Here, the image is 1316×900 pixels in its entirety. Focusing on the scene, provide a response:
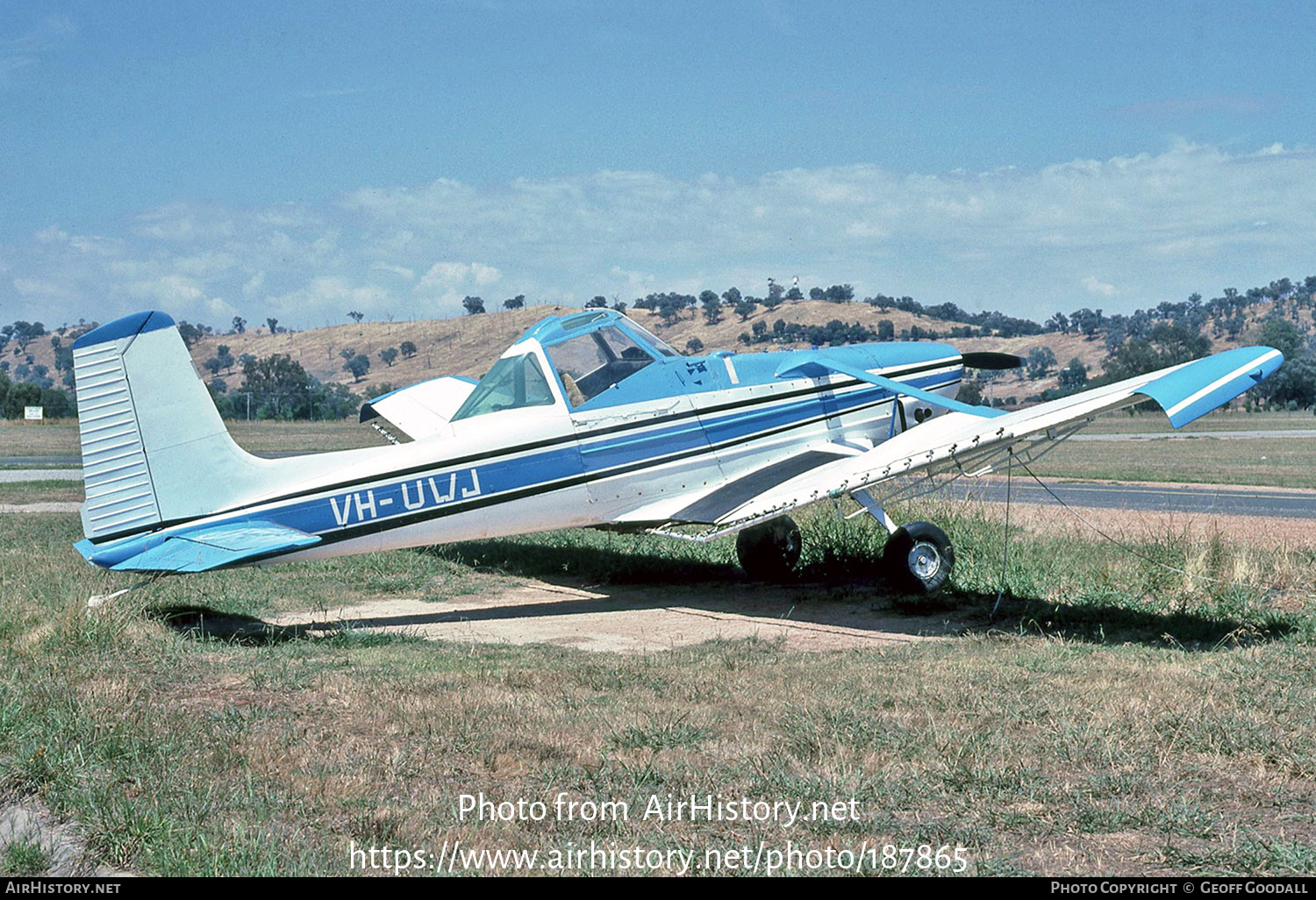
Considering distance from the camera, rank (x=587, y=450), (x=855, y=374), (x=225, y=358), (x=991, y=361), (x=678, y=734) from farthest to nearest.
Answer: (x=225, y=358), (x=991, y=361), (x=855, y=374), (x=587, y=450), (x=678, y=734)

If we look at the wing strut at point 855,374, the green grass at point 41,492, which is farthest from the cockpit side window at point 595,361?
the green grass at point 41,492

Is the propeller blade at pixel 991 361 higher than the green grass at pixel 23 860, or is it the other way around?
the propeller blade at pixel 991 361

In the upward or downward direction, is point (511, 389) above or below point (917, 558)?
above

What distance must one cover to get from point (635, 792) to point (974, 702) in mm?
2284

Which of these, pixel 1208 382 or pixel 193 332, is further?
pixel 193 332

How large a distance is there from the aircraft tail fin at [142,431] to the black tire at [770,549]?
5.49 metres

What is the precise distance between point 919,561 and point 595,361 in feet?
11.5

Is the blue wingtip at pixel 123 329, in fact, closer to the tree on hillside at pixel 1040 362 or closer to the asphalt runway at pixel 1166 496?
the asphalt runway at pixel 1166 496

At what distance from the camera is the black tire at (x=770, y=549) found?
39.2ft

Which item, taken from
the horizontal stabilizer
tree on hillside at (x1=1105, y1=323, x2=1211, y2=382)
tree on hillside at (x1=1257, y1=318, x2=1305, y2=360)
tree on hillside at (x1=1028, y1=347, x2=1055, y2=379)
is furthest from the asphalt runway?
tree on hillside at (x1=1257, y1=318, x2=1305, y2=360)

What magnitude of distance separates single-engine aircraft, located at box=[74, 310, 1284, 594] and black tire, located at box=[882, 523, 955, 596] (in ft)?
0.06

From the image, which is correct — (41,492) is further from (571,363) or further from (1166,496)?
(1166,496)

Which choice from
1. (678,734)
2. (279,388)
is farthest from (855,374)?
(279,388)

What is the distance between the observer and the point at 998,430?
8.91 meters
